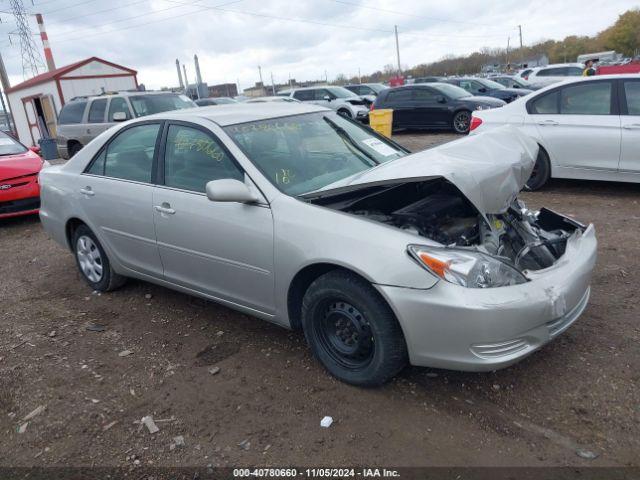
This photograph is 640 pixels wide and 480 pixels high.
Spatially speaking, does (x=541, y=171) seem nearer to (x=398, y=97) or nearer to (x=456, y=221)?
(x=456, y=221)

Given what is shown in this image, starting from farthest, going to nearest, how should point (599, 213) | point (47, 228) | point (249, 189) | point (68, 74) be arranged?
1. point (68, 74)
2. point (599, 213)
3. point (47, 228)
4. point (249, 189)

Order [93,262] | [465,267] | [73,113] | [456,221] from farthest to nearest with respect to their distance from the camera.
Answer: [73,113], [93,262], [456,221], [465,267]

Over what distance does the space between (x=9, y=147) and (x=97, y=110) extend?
412 cm

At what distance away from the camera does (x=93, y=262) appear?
16.3 ft

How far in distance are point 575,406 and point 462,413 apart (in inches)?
24.2

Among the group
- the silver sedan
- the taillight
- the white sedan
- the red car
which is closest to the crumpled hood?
the silver sedan

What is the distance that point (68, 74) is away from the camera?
23.2 meters

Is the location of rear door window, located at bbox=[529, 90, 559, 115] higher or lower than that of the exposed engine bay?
higher

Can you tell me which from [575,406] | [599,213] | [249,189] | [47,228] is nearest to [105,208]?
[47,228]

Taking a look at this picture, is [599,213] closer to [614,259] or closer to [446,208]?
[614,259]

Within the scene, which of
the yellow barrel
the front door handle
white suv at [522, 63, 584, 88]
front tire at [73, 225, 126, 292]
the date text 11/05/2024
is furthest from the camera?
white suv at [522, 63, 584, 88]

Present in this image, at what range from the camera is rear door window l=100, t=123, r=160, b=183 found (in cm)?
419

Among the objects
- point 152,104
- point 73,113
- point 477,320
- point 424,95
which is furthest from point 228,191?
point 424,95

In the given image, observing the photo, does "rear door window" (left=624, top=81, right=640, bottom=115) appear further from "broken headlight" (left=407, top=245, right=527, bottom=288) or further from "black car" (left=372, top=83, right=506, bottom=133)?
"black car" (left=372, top=83, right=506, bottom=133)
